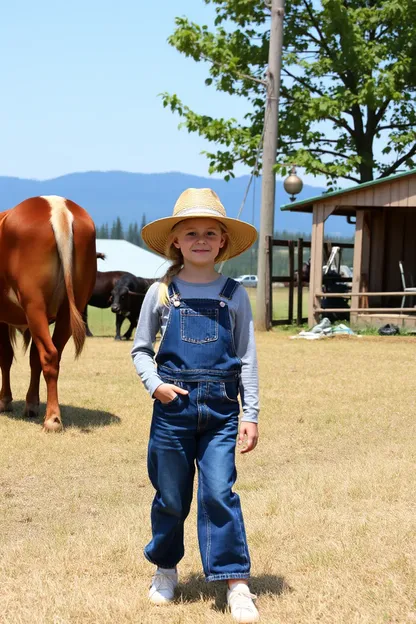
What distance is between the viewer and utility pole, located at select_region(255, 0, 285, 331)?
21188 mm

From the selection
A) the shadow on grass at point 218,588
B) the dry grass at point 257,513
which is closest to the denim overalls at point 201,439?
the shadow on grass at point 218,588

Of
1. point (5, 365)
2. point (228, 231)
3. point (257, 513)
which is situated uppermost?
point (228, 231)

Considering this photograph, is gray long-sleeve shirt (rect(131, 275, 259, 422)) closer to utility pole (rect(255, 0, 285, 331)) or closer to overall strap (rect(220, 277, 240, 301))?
overall strap (rect(220, 277, 240, 301))

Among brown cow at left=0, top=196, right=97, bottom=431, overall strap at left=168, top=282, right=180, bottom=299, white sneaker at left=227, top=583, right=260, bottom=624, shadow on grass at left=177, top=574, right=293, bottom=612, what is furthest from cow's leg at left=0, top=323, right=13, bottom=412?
white sneaker at left=227, top=583, right=260, bottom=624

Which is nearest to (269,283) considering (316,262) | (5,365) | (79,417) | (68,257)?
(316,262)

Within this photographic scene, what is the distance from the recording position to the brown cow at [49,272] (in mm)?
8539

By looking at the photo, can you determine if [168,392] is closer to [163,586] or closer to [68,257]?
[163,586]

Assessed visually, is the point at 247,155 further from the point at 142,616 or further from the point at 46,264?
the point at 142,616

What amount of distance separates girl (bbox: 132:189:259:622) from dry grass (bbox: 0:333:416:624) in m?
0.26

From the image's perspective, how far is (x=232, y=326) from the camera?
13.5 feet

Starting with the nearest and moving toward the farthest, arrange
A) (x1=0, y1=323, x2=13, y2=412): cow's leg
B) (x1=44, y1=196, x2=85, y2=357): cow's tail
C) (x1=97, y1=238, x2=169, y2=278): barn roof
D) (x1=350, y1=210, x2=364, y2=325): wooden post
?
1. (x1=44, y1=196, x2=85, y2=357): cow's tail
2. (x1=0, y1=323, x2=13, y2=412): cow's leg
3. (x1=350, y1=210, x2=364, y2=325): wooden post
4. (x1=97, y1=238, x2=169, y2=278): barn roof

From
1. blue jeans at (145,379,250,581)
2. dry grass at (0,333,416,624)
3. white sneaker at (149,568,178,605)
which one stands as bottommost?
dry grass at (0,333,416,624)

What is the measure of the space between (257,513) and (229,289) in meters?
1.93

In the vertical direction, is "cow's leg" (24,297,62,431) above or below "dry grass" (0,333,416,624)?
above
